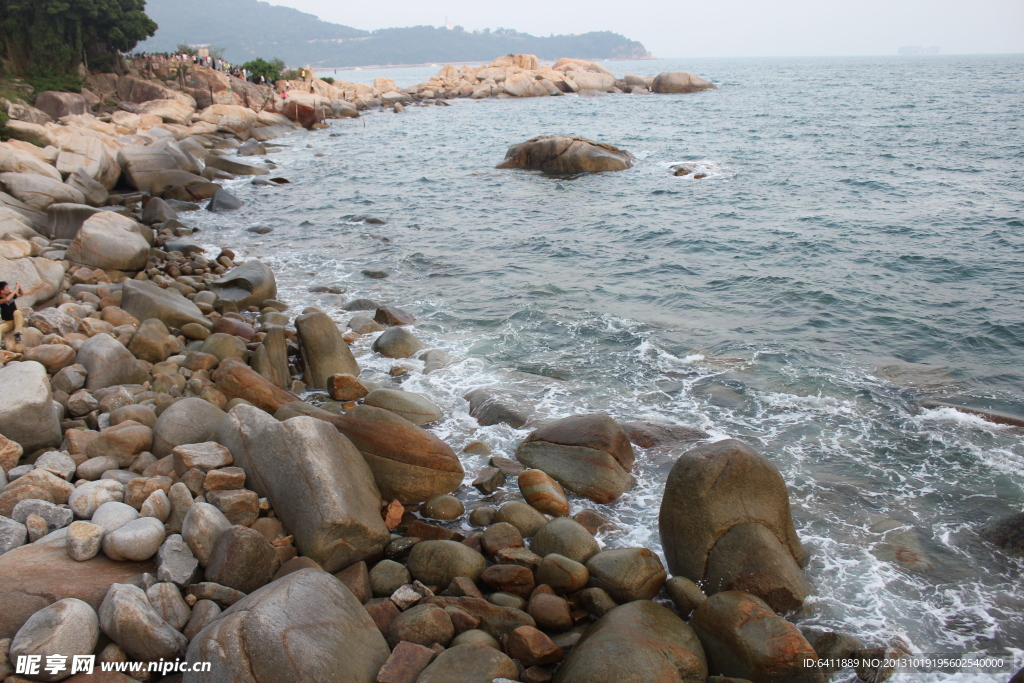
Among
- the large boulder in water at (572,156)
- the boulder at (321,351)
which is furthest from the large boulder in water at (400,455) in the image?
the large boulder in water at (572,156)

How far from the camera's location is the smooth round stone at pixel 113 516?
5.82m

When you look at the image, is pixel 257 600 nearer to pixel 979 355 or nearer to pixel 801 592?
pixel 801 592

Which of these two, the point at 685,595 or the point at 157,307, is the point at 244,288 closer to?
the point at 157,307

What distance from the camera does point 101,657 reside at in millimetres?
4719

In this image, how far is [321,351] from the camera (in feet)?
36.4

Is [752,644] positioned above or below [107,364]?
below

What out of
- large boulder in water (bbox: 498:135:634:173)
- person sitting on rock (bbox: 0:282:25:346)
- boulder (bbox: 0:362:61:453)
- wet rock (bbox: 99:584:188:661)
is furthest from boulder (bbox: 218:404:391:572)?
large boulder in water (bbox: 498:135:634:173)

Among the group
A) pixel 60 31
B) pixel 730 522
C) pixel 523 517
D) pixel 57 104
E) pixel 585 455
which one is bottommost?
pixel 523 517

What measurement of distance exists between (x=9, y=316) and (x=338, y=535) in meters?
7.05

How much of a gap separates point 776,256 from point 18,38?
44.6m

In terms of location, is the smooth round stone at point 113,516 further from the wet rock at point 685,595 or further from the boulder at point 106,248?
the boulder at point 106,248

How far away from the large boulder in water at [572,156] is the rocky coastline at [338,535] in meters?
22.2

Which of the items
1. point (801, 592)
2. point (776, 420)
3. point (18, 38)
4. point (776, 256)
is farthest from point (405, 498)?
point (18, 38)

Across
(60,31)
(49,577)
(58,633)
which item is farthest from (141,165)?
(58,633)
